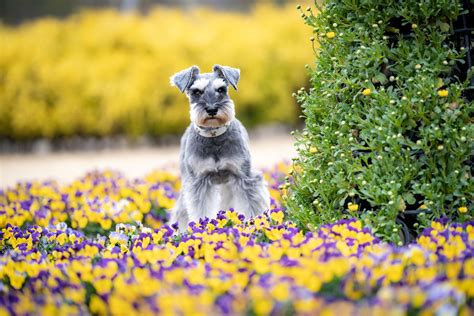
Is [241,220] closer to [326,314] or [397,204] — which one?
[397,204]

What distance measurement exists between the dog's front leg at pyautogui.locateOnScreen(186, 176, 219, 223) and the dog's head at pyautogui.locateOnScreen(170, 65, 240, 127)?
52 cm

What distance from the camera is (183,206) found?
5.51 m

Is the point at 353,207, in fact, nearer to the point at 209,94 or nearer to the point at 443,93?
the point at 443,93

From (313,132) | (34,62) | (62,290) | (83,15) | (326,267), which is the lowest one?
(62,290)

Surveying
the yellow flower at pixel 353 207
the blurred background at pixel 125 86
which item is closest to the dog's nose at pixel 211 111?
the yellow flower at pixel 353 207

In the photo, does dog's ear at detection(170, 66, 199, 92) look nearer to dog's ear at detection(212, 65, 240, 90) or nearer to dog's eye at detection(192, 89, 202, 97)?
A: dog's eye at detection(192, 89, 202, 97)

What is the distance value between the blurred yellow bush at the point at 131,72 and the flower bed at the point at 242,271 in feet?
38.8

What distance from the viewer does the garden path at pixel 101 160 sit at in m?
13.5

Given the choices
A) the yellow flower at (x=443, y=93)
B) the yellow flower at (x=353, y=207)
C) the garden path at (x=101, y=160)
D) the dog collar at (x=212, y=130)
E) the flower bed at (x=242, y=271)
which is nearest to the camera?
the flower bed at (x=242, y=271)

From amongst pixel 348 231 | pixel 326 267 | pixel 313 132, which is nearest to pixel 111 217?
pixel 313 132

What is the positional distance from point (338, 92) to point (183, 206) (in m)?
2.10

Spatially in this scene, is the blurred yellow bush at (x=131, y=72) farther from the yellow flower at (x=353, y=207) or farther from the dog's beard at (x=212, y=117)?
the yellow flower at (x=353, y=207)

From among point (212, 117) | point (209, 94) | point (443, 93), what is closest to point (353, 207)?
point (443, 93)

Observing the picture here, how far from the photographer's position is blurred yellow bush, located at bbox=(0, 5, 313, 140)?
16047 millimetres
